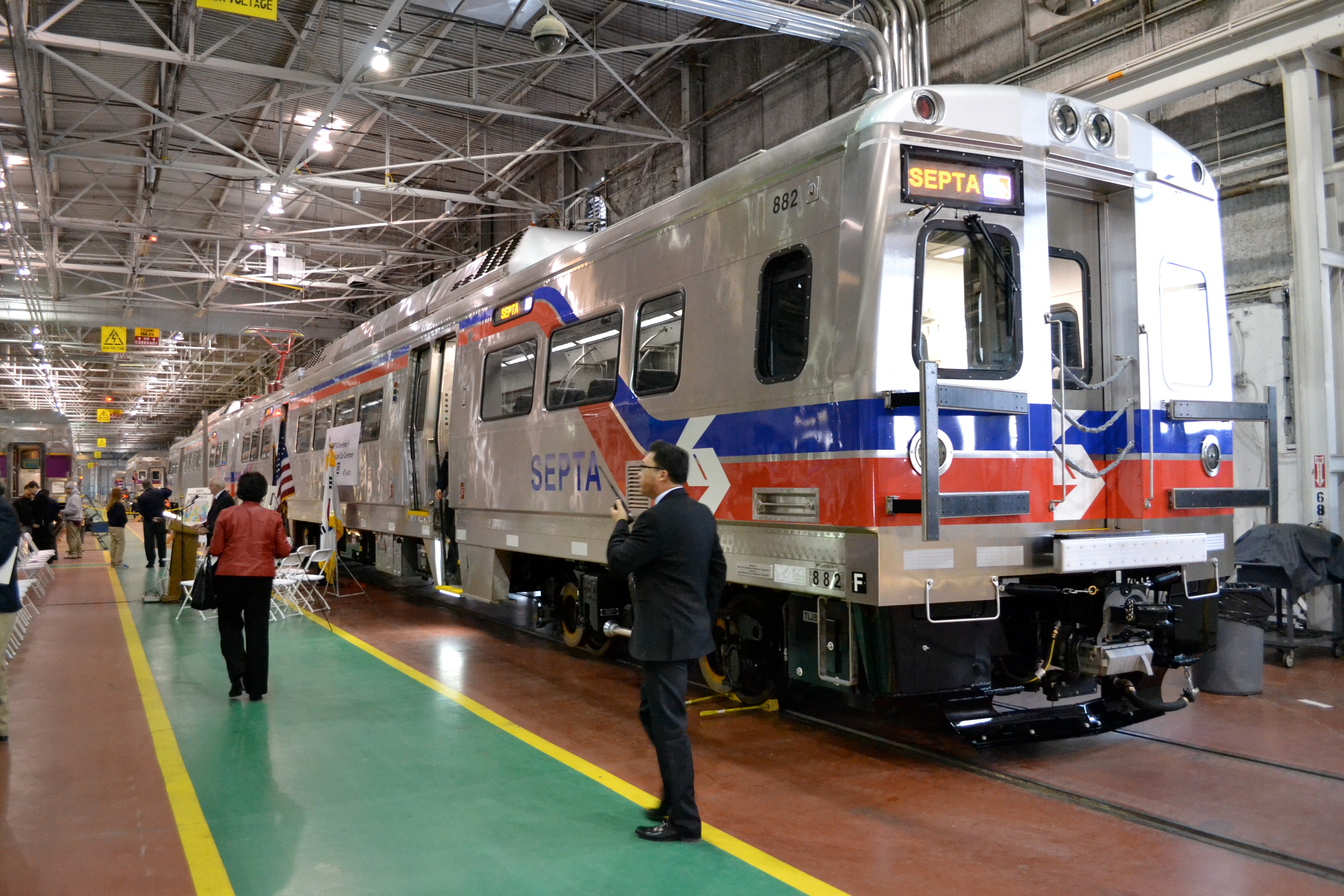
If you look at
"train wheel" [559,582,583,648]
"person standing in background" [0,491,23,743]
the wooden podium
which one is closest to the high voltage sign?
the wooden podium

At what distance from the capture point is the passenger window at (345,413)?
1342 cm

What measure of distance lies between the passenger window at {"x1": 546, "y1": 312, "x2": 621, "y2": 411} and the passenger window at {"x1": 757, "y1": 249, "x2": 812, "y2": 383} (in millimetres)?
1679

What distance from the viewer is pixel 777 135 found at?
1394cm

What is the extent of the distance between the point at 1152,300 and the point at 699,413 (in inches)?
103

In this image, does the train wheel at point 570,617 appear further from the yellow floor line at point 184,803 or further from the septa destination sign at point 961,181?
the septa destination sign at point 961,181

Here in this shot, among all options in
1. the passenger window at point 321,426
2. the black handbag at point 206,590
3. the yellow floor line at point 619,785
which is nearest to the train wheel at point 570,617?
the yellow floor line at point 619,785

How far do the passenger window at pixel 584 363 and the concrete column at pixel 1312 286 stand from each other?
5.83 metres

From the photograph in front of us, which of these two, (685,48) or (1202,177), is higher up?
(685,48)

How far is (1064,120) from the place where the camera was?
5375 millimetres

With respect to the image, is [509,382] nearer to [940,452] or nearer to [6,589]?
[6,589]

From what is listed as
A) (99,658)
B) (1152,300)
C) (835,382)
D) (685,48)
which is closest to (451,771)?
(835,382)

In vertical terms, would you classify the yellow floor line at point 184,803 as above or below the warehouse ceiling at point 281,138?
below

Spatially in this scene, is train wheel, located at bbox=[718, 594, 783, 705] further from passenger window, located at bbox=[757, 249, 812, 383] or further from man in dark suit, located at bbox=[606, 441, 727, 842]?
man in dark suit, located at bbox=[606, 441, 727, 842]

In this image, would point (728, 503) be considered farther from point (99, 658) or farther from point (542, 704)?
point (99, 658)
